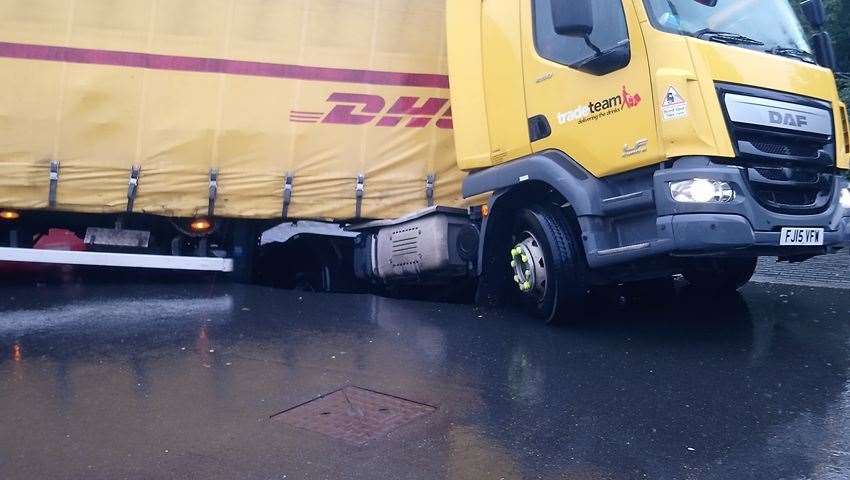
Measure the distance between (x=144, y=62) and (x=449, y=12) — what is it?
2.91 m

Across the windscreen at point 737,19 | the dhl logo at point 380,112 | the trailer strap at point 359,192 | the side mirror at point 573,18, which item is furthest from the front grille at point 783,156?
the trailer strap at point 359,192

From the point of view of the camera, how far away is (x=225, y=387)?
495 centimetres

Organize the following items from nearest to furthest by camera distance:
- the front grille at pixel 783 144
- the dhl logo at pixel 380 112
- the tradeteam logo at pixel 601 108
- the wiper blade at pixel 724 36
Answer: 1. the front grille at pixel 783 144
2. the wiper blade at pixel 724 36
3. the tradeteam logo at pixel 601 108
4. the dhl logo at pixel 380 112

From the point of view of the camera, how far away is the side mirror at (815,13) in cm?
660

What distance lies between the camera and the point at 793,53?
5957 mm

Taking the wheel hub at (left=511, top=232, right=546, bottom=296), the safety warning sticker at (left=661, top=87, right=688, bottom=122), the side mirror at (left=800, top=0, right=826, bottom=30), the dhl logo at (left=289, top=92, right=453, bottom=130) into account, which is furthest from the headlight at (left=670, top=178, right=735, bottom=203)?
the dhl logo at (left=289, top=92, right=453, bottom=130)

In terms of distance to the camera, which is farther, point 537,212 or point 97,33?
point 97,33

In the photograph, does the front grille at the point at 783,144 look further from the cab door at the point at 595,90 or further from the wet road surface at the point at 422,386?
the wet road surface at the point at 422,386

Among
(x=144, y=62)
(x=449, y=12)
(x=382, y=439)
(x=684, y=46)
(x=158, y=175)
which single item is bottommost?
A: (x=382, y=439)

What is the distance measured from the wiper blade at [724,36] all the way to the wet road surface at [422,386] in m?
2.29

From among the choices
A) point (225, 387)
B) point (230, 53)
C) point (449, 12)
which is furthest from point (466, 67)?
point (225, 387)

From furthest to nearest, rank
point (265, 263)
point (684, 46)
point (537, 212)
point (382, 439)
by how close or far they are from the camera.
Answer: point (265, 263) < point (537, 212) < point (684, 46) < point (382, 439)

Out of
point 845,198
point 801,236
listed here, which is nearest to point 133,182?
point 801,236

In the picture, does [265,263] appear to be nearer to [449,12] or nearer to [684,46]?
[449,12]
